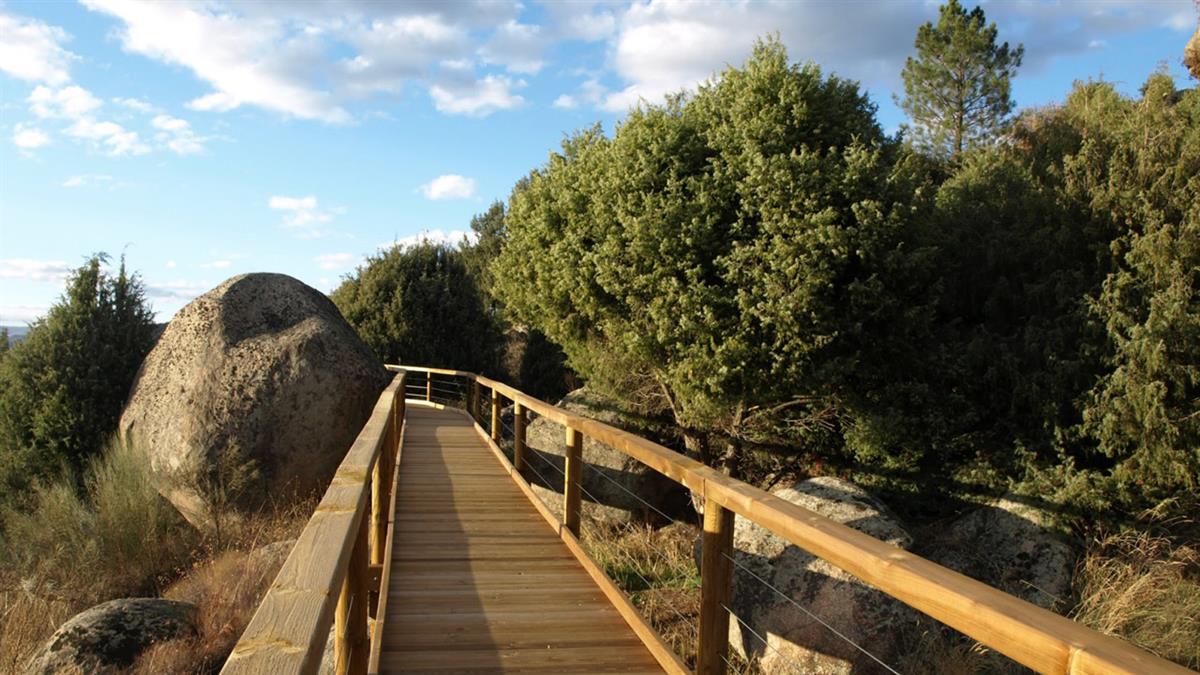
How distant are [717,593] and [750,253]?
7207 mm

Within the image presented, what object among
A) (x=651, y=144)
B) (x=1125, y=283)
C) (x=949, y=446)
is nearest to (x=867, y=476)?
(x=949, y=446)

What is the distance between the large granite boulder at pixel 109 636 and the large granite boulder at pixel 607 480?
498cm

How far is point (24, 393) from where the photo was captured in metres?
13.9

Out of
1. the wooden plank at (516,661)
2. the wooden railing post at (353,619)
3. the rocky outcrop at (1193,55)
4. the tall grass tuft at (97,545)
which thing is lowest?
the tall grass tuft at (97,545)

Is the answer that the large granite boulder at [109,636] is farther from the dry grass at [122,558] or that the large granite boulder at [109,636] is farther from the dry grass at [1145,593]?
the dry grass at [1145,593]

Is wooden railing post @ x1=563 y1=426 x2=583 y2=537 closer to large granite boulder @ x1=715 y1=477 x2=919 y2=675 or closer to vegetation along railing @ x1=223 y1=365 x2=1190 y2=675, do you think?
vegetation along railing @ x1=223 y1=365 x2=1190 y2=675

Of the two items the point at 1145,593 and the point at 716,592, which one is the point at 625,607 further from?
the point at 1145,593

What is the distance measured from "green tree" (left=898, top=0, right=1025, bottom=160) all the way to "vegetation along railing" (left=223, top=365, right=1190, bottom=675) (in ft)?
80.2

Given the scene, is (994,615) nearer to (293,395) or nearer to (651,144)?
(651,144)

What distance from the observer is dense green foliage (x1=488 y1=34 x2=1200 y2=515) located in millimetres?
8391

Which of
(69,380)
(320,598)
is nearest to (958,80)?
(69,380)

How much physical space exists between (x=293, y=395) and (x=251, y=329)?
1.57m

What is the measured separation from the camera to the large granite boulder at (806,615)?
240 inches

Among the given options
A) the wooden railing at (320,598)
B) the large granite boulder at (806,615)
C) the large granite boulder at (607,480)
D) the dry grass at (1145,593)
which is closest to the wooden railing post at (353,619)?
the wooden railing at (320,598)
